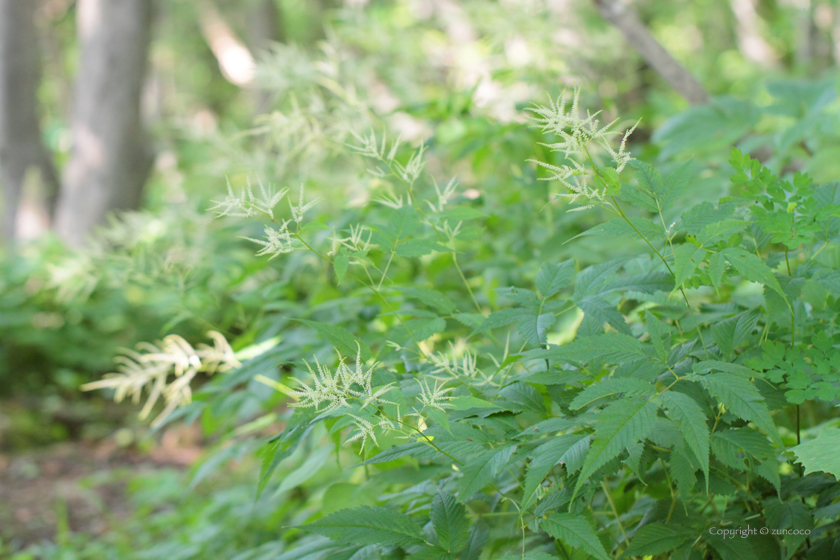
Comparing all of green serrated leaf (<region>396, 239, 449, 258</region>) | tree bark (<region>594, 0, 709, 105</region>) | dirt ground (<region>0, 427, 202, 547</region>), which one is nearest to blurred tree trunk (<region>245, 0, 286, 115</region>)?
dirt ground (<region>0, 427, 202, 547</region>)

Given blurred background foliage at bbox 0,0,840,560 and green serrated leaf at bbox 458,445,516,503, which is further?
blurred background foliage at bbox 0,0,840,560

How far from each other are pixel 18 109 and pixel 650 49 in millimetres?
6625

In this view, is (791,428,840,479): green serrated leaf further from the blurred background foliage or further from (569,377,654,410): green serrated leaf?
the blurred background foliage

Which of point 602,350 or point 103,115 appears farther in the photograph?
point 103,115

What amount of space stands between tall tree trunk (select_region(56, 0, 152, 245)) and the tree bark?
4867mm

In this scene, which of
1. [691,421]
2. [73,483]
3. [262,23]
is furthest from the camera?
[262,23]

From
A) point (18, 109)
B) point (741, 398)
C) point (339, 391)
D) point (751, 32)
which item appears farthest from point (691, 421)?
point (751, 32)

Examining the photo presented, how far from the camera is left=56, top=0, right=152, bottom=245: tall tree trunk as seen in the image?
5.45 metres

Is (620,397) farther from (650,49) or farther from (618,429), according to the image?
(650,49)

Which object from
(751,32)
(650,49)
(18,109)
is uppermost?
(18,109)

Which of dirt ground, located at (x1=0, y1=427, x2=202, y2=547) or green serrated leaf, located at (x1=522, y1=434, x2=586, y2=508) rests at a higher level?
green serrated leaf, located at (x1=522, y1=434, x2=586, y2=508)

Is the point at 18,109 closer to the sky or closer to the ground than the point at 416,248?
closer to the sky

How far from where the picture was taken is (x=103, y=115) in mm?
5516

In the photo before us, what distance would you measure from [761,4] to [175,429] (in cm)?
1290
